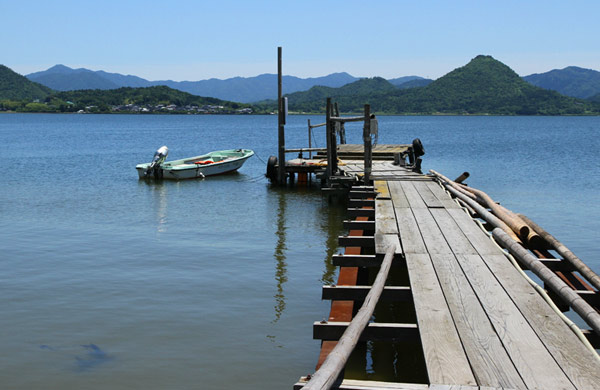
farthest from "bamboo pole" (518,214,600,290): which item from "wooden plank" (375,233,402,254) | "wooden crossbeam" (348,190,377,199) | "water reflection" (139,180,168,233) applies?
"water reflection" (139,180,168,233)

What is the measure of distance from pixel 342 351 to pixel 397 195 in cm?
948

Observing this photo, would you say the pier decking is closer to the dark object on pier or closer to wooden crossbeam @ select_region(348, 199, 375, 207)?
wooden crossbeam @ select_region(348, 199, 375, 207)

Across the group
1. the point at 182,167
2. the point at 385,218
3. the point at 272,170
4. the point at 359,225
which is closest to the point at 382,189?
the point at 385,218

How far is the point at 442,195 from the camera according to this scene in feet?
44.7

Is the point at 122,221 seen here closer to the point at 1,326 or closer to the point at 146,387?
the point at 1,326

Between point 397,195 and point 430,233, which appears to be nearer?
point 430,233

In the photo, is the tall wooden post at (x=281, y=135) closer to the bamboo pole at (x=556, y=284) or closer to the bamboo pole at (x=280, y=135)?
the bamboo pole at (x=280, y=135)

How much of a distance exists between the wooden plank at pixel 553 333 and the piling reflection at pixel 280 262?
4.06 meters

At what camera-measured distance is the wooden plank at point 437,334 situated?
416 cm

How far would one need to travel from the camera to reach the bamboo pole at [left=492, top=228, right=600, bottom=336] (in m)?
5.32

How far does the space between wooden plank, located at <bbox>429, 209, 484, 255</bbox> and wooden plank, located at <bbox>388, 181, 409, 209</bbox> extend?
88cm

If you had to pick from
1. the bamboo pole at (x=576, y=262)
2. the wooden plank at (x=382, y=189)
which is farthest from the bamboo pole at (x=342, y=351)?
the wooden plank at (x=382, y=189)

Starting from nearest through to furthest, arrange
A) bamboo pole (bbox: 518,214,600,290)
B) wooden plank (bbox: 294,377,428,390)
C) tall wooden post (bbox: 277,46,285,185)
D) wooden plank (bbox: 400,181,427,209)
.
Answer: wooden plank (bbox: 294,377,428,390), bamboo pole (bbox: 518,214,600,290), wooden plank (bbox: 400,181,427,209), tall wooden post (bbox: 277,46,285,185)

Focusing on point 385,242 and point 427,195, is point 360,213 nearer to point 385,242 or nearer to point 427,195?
point 427,195
